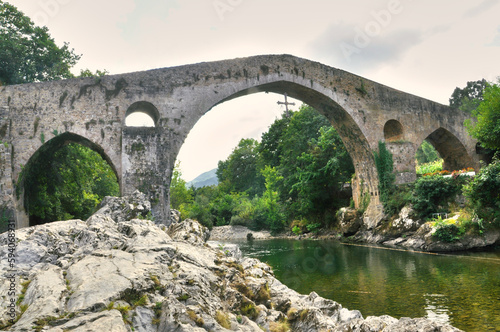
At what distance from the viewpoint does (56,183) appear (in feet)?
45.5

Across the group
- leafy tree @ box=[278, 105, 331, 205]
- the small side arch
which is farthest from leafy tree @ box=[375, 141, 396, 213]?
leafy tree @ box=[278, 105, 331, 205]

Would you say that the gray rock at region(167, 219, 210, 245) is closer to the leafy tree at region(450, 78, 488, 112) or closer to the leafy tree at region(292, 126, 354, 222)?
the leafy tree at region(292, 126, 354, 222)

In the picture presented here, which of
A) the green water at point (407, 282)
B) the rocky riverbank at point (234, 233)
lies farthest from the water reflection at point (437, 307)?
the rocky riverbank at point (234, 233)

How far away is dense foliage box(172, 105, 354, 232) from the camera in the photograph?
872 inches

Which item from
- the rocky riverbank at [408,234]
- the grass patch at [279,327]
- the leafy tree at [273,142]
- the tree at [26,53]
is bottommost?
the grass patch at [279,327]

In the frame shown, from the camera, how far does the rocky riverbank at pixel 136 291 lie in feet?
12.1

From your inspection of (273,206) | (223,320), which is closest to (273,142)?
(273,206)

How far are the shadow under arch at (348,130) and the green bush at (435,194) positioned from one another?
Answer: 293 centimetres

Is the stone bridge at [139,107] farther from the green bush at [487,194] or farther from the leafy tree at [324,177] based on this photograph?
the green bush at [487,194]

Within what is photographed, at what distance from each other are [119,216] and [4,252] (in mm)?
4169

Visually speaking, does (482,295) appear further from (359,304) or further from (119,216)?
(119,216)

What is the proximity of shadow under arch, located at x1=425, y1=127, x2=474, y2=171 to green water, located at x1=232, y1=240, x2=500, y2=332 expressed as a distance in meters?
10.8

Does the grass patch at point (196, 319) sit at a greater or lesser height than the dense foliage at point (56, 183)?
lesser

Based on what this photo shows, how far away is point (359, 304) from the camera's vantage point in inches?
279
